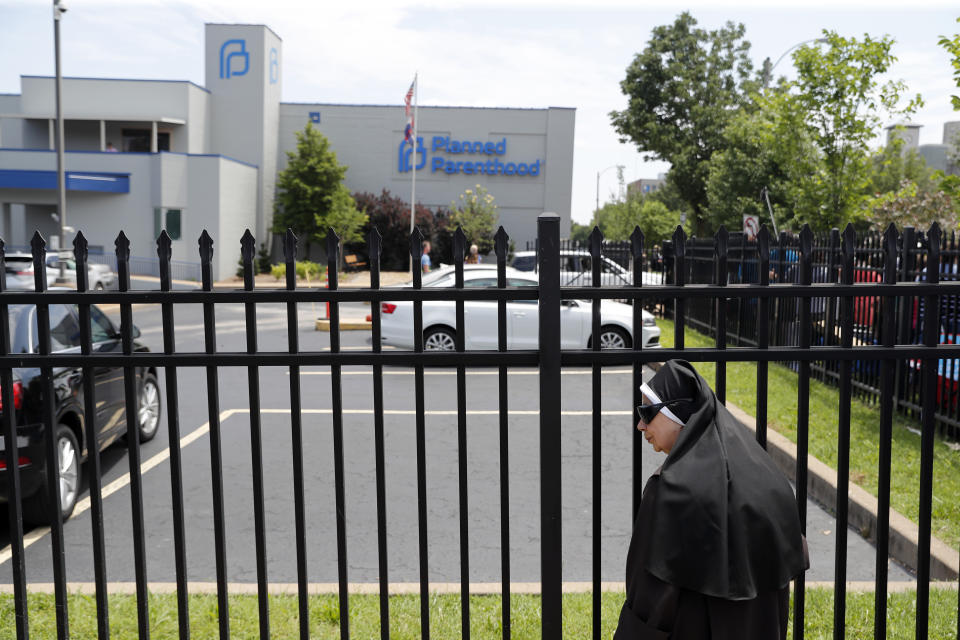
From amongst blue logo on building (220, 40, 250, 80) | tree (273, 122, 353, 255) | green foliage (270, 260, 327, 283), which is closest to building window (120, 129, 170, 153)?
blue logo on building (220, 40, 250, 80)

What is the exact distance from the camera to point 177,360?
2.81m

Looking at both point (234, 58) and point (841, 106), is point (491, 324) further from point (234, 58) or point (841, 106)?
point (234, 58)

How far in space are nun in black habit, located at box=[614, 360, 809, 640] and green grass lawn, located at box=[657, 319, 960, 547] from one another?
140 inches

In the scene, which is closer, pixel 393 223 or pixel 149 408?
pixel 149 408

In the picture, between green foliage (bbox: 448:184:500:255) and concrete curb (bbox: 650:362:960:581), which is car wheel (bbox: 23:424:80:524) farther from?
green foliage (bbox: 448:184:500:255)

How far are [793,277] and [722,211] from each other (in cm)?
2391

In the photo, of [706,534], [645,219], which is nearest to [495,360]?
[706,534]

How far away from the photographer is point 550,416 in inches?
109

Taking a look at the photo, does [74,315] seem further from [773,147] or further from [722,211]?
[722,211]

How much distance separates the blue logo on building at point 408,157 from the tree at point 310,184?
396 centimetres

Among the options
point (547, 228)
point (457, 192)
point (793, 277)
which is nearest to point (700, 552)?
point (547, 228)

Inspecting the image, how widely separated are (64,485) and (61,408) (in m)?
0.56

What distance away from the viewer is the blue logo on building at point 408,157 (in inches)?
1641

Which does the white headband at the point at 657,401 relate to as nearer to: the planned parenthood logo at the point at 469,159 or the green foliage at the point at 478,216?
the green foliage at the point at 478,216
